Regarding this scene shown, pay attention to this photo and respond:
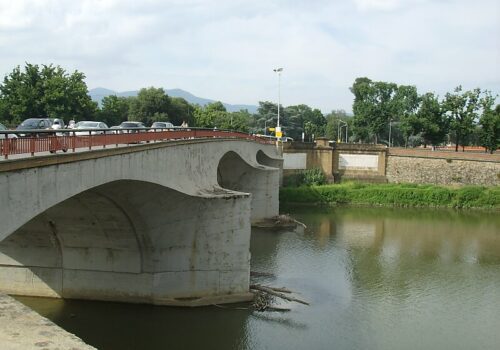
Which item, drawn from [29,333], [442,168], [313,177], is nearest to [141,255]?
[29,333]

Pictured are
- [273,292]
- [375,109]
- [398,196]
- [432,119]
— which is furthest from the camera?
[375,109]

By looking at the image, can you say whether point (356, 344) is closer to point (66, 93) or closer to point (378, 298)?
point (378, 298)

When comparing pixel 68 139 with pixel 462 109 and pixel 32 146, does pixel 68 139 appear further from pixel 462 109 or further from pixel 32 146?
pixel 462 109

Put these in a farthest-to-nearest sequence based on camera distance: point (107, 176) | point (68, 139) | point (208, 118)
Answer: point (208, 118) < point (107, 176) < point (68, 139)

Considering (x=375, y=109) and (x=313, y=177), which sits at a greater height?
(x=375, y=109)

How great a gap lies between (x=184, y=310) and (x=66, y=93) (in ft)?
90.8

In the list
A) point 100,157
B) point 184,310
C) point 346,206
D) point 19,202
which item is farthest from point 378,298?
point 346,206

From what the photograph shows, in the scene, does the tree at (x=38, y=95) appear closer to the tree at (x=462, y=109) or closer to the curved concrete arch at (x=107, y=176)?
the curved concrete arch at (x=107, y=176)

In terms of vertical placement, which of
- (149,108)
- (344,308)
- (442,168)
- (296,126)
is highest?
(149,108)

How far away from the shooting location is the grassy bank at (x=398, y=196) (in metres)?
53.5

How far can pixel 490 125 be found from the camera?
61062 mm

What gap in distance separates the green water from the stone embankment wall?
805 inches

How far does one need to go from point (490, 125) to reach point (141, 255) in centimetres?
5052

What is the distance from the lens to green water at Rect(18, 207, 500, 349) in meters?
20.2
